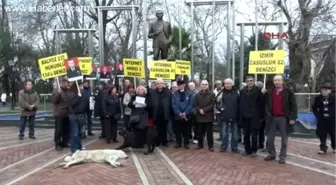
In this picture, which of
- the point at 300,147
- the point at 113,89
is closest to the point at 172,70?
the point at 113,89

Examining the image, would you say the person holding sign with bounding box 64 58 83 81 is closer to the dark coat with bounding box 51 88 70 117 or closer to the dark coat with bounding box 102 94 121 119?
the dark coat with bounding box 51 88 70 117

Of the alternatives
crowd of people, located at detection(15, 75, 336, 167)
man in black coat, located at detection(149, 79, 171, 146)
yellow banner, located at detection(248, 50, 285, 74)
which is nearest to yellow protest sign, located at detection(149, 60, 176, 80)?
crowd of people, located at detection(15, 75, 336, 167)

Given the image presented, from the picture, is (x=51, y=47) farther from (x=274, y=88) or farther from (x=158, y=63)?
(x=274, y=88)

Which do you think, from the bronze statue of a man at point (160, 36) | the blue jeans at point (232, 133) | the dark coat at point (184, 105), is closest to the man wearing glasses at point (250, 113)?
the blue jeans at point (232, 133)

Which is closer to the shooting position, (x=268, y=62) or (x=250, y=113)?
(x=250, y=113)

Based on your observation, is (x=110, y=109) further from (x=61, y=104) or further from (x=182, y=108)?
(x=182, y=108)

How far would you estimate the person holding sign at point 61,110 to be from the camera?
12.6m

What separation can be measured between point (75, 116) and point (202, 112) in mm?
3138

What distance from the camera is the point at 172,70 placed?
49.5 ft

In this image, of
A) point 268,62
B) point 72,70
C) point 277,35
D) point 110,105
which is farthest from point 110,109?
point 277,35

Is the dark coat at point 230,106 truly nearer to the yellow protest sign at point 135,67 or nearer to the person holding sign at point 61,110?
the yellow protest sign at point 135,67

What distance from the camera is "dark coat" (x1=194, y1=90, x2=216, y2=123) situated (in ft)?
41.1

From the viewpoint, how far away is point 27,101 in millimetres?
15578

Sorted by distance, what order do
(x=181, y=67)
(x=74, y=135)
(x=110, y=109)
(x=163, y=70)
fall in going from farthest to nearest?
(x=181, y=67) < (x=163, y=70) < (x=110, y=109) < (x=74, y=135)
